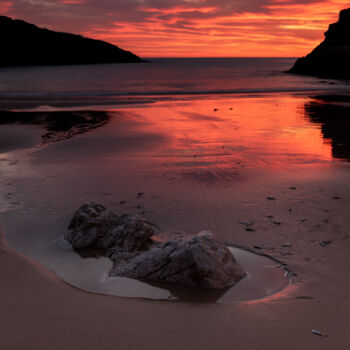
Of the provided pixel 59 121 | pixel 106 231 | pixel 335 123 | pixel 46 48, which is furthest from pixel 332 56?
pixel 46 48

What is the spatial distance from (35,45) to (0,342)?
505ft

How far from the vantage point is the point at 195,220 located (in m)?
5.52

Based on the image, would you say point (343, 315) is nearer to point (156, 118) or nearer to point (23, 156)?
point (23, 156)

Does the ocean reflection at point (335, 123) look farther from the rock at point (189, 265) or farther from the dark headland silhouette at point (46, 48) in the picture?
the dark headland silhouette at point (46, 48)

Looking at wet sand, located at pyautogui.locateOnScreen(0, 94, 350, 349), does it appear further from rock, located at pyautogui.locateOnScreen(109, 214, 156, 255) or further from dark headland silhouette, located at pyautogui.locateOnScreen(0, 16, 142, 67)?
dark headland silhouette, located at pyautogui.locateOnScreen(0, 16, 142, 67)

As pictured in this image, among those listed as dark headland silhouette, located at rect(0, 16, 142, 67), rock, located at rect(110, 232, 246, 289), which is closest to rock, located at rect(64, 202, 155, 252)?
rock, located at rect(110, 232, 246, 289)

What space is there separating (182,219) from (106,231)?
1.19 m

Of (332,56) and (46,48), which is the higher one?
(46,48)

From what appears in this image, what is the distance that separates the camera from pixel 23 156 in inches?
366

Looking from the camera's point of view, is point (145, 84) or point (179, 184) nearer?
point (179, 184)

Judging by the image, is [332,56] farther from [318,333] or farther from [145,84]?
[318,333]

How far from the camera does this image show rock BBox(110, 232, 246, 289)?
3.77m

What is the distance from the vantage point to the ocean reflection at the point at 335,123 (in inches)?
387

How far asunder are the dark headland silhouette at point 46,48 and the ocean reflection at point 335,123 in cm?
11592
